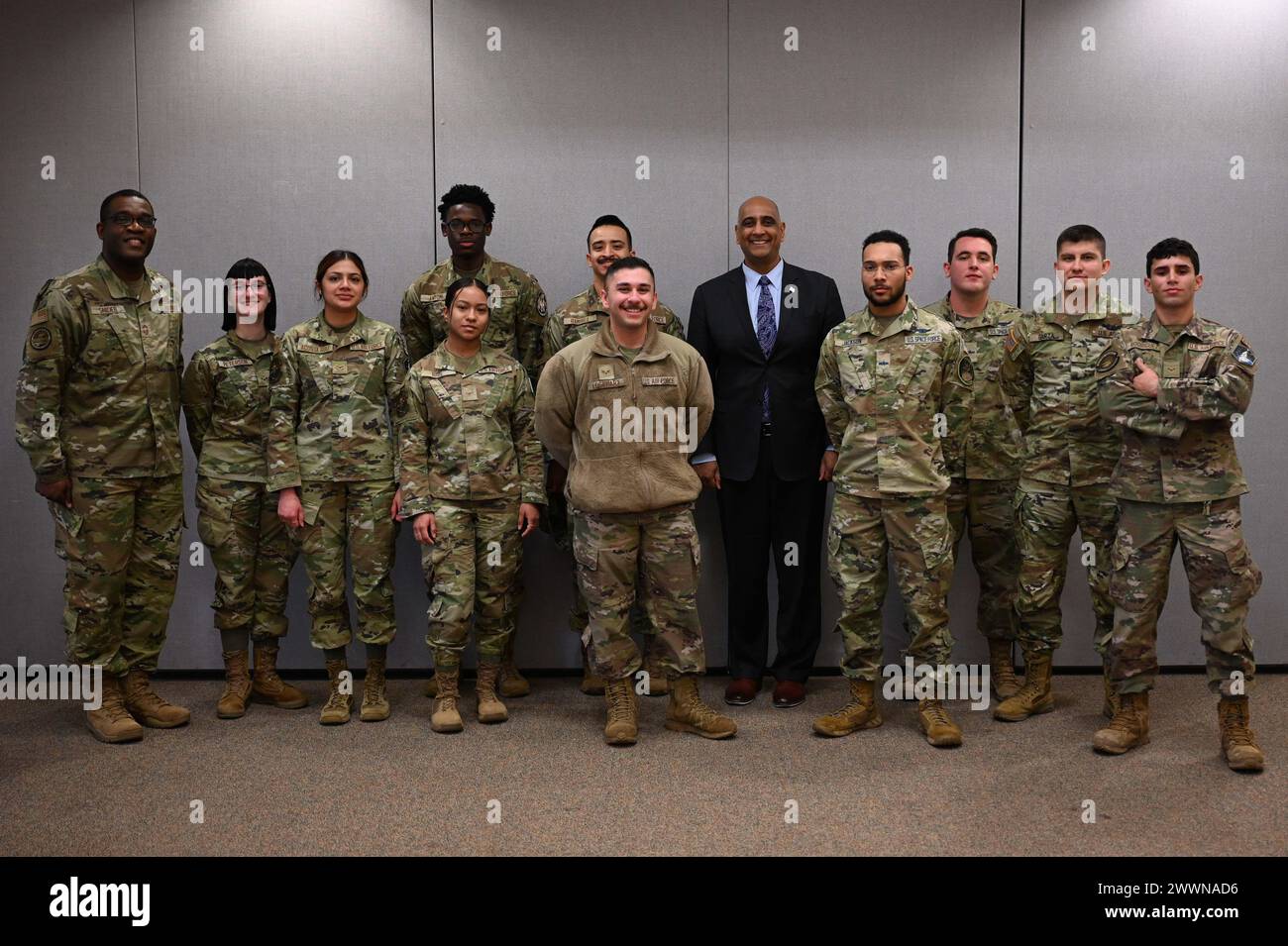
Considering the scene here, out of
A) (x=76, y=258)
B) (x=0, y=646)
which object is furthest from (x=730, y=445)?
(x=0, y=646)

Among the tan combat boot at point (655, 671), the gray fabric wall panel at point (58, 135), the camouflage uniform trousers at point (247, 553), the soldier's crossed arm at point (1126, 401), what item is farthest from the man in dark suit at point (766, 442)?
the gray fabric wall panel at point (58, 135)

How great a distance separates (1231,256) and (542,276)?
9.60ft

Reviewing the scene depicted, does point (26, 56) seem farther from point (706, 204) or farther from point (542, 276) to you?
point (706, 204)

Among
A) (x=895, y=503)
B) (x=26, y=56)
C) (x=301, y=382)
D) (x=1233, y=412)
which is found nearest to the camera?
(x=1233, y=412)

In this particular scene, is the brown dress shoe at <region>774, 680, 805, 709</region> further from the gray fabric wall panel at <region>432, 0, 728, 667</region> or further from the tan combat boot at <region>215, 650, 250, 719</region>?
the tan combat boot at <region>215, 650, 250, 719</region>

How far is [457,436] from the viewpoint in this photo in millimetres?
3615

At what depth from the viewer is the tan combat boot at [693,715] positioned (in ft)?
11.5

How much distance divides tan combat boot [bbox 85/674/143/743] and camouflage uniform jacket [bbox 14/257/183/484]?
0.78m

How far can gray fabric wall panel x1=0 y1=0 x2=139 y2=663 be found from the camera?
429 centimetres

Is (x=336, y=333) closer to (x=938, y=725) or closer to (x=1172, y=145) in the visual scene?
(x=938, y=725)

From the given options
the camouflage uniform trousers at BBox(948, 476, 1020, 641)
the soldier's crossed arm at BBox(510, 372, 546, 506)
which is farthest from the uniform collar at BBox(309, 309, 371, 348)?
the camouflage uniform trousers at BBox(948, 476, 1020, 641)

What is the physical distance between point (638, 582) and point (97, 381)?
1.99 metres

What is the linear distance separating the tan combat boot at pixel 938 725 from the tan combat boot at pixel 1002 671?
473mm

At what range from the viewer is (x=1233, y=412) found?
3.08 m
